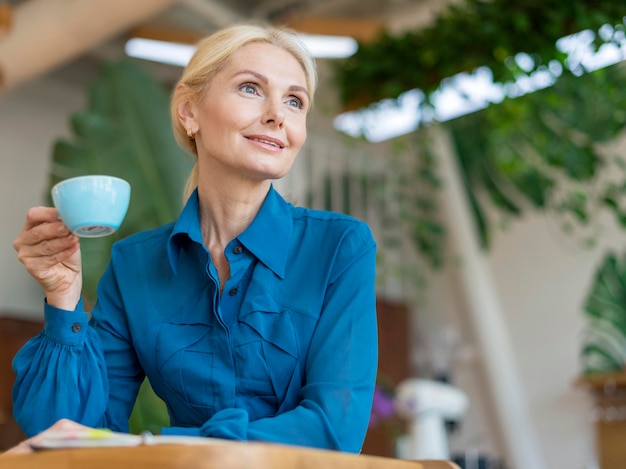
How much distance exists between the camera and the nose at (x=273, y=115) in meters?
1.22

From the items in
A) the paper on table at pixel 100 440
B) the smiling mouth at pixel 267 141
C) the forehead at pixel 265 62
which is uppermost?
the forehead at pixel 265 62

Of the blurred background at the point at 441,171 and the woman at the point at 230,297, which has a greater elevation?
the blurred background at the point at 441,171

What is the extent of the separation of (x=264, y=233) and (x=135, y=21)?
9.36 ft

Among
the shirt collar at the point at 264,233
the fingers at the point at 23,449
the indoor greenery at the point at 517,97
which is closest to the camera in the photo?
the fingers at the point at 23,449

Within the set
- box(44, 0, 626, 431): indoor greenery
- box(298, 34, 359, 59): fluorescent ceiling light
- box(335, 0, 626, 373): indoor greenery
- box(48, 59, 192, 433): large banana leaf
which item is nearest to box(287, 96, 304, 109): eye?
box(44, 0, 626, 431): indoor greenery

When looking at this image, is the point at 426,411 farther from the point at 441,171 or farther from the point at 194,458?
the point at 194,458

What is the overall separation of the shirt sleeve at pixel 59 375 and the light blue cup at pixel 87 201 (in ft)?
0.49

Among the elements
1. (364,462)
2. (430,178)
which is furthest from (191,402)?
(430,178)

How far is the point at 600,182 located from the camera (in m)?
4.61

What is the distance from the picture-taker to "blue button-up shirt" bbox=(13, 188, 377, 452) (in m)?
1.09

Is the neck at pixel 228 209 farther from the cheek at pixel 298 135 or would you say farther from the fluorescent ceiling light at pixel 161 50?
the fluorescent ceiling light at pixel 161 50

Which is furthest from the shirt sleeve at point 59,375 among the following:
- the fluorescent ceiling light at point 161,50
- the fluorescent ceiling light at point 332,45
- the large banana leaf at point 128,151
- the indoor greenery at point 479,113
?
the fluorescent ceiling light at point 161,50

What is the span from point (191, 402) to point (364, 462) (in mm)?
406

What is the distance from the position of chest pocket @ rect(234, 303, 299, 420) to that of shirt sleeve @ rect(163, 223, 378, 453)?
33mm
